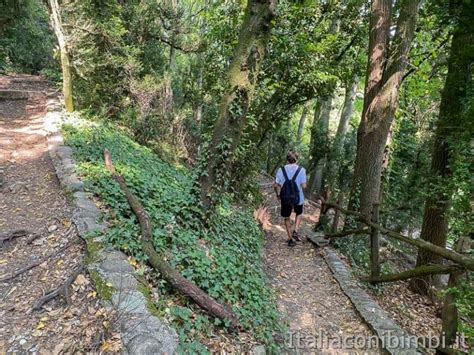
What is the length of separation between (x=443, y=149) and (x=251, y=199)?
4664mm

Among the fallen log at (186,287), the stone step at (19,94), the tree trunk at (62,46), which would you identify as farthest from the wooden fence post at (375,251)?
the stone step at (19,94)

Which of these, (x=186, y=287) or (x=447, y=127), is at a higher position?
(x=447, y=127)

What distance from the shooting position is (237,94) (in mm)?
4930

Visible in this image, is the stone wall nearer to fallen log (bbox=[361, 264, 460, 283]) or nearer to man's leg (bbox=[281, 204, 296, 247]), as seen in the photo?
fallen log (bbox=[361, 264, 460, 283])

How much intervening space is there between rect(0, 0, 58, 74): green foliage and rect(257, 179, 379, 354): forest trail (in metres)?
14.1

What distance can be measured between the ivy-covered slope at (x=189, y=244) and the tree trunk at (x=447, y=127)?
10.5 ft

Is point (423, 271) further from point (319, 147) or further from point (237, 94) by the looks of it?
point (319, 147)

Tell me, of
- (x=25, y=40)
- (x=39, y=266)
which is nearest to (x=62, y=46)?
(x=39, y=266)

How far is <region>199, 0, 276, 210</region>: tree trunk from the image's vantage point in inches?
189

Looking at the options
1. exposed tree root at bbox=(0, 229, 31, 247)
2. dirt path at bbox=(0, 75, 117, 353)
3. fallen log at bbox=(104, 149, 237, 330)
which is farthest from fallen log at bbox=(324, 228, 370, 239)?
exposed tree root at bbox=(0, 229, 31, 247)

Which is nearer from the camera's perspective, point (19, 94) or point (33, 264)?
point (33, 264)

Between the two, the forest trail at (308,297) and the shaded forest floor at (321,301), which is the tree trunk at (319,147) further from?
the shaded forest floor at (321,301)

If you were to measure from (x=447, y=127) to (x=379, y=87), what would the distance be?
2796 mm

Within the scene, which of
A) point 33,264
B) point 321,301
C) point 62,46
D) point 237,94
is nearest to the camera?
point 33,264
